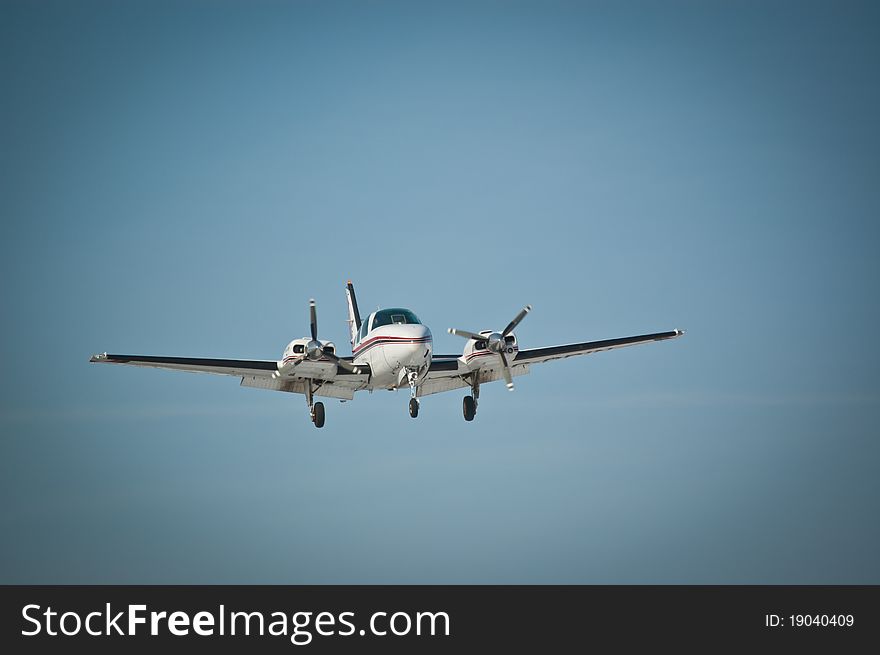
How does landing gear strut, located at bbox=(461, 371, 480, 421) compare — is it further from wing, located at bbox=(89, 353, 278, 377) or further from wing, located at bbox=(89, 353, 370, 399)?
wing, located at bbox=(89, 353, 278, 377)

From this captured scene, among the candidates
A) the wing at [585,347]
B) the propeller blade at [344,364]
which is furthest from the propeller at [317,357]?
the wing at [585,347]

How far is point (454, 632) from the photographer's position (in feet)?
108

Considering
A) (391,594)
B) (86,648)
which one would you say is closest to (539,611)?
(391,594)

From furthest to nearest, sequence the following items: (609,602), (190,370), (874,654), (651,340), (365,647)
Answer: (651,340)
(190,370)
(609,602)
(365,647)
(874,654)

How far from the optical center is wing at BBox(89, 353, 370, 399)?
3625cm

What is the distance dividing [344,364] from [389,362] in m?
2.03

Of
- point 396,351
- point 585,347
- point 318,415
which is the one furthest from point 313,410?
point 585,347

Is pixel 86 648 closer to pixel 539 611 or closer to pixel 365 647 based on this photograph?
pixel 365 647

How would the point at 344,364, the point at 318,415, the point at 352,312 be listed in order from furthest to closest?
the point at 352,312, the point at 318,415, the point at 344,364

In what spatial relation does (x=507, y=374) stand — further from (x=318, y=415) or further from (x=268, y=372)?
(x=268, y=372)

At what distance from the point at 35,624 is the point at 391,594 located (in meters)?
12.4

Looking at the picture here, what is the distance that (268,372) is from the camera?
3841 centimetres

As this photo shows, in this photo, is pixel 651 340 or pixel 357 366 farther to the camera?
pixel 651 340

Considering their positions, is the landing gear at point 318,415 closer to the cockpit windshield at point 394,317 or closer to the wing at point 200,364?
the wing at point 200,364
